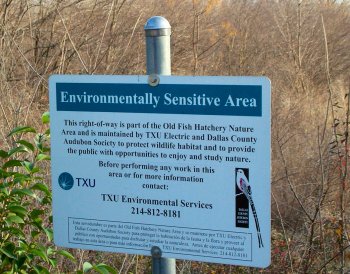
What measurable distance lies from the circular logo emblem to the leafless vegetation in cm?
154

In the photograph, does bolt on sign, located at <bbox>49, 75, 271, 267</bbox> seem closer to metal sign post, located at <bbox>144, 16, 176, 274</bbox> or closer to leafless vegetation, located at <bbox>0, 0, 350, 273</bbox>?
metal sign post, located at <bbox>144, 16, 176, 274</bbox>


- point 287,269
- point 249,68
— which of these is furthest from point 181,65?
point 287,269

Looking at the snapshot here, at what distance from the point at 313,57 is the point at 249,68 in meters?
2.73

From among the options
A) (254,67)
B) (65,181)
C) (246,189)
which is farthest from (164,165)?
(254,67)

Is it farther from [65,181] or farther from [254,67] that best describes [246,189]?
[254,67]

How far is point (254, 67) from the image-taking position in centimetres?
1484

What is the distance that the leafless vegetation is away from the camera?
5.03 meters

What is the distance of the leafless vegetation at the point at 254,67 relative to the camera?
5031 millimetres

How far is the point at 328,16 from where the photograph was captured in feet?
62.1

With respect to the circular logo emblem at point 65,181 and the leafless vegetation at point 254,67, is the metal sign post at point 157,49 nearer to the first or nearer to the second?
the circular logo emblem at point 65,181

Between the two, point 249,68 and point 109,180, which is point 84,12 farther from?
point 109,180

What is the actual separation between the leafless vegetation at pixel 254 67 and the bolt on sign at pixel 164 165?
1.58m

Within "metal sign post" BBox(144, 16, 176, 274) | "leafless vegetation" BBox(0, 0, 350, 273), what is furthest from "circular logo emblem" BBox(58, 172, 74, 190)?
"leafless vegetation" BBox(0, 0, 350, 273)

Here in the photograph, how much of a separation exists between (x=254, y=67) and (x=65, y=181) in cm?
1267
